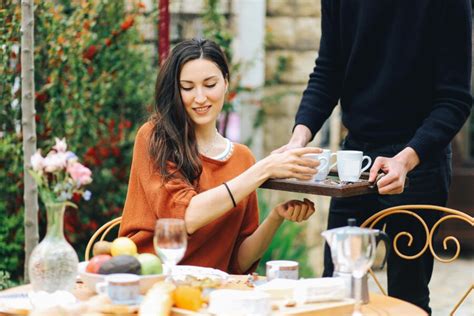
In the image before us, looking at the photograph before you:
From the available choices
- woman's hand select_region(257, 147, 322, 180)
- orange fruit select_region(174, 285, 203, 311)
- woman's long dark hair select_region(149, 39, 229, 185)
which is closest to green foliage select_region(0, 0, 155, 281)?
woman's long dark hair select_region(149, 39, 229, 185)

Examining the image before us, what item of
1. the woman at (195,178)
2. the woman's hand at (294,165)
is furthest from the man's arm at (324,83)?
the woman's hand at (294,165)

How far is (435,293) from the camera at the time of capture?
20.8 feet

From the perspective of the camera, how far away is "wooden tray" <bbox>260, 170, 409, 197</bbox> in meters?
2.72

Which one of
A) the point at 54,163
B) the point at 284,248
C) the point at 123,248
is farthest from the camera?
the point at 284,248

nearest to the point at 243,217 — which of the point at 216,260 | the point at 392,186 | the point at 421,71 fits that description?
the point at 216,260

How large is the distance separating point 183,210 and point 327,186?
0.47 m

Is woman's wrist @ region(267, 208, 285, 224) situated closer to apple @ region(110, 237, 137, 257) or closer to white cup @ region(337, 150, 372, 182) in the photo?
white cup @ region(337, 150, 372, 182)

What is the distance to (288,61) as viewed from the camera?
21.4 ft

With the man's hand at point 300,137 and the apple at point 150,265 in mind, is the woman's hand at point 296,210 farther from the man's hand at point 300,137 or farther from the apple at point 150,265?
the apple at point 150,265

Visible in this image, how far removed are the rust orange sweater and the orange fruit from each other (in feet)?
1.90

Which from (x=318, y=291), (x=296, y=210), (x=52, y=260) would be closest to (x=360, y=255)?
(x=318, y=291)

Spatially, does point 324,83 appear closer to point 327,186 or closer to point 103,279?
point 327,186

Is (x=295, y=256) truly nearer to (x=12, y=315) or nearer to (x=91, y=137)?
(x=91, y=137)

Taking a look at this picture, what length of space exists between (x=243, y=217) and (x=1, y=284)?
1187 mm
